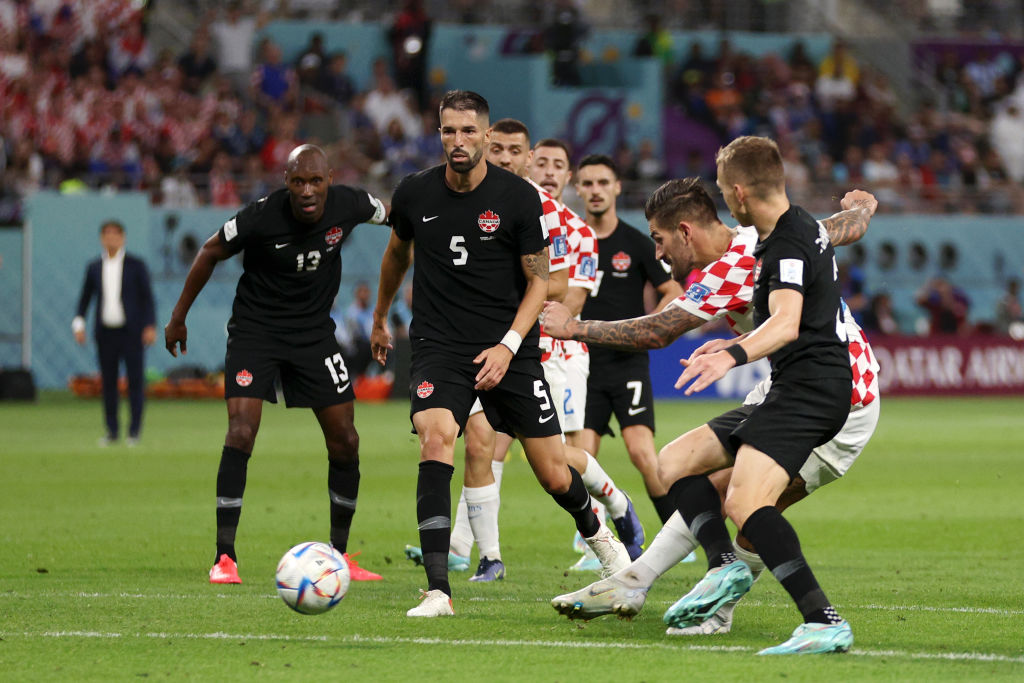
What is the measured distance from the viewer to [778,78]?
3459 cm

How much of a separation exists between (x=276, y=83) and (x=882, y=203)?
12.4 metres

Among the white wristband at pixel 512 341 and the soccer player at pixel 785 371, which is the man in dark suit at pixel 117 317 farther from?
the soccer player at pixel 785 371

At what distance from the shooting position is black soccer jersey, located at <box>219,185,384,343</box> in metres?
8.94

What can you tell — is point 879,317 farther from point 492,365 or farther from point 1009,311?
point 492,365

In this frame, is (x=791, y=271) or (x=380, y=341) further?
(x=380, y=341)

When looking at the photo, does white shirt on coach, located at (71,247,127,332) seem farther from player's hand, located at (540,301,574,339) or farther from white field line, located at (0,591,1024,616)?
player's hand, located at (540,301,574,339)

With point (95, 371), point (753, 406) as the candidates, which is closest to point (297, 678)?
point (753, 406)

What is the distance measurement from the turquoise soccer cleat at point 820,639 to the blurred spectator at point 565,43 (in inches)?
1062

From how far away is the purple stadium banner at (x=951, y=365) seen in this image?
28.9m

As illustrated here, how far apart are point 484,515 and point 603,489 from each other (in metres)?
0.96

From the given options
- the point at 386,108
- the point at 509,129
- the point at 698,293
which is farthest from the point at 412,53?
the point at 698,293

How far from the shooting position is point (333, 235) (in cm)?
907

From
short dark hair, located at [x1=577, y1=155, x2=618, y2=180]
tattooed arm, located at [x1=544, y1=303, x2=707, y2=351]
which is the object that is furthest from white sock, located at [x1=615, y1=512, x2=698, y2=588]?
short dark hair, located at [x1=577, y1=155, x2=618, y2=180]

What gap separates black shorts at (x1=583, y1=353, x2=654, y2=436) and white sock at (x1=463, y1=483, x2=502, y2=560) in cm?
193
